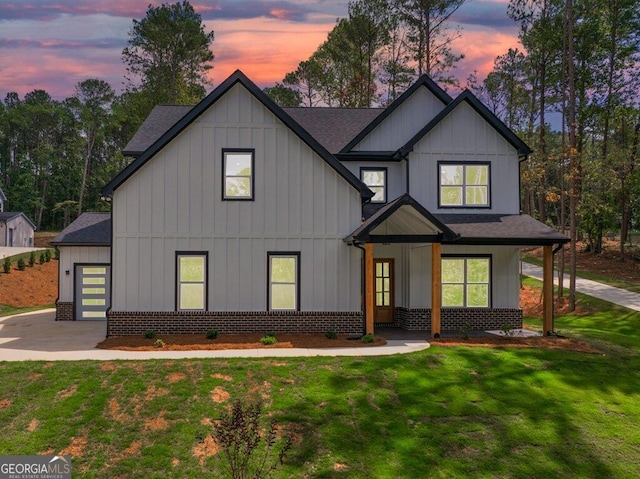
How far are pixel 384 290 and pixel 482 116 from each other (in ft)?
23.6

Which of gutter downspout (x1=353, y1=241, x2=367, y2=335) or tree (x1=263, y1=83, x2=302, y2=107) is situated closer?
gutter downspout (x1=353, y1=241, x2=367, y2=335)

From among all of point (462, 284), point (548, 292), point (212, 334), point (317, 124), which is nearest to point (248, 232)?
point (212, 334)

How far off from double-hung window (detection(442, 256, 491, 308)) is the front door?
1.92 metres

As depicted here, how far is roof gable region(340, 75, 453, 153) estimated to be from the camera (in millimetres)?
17219

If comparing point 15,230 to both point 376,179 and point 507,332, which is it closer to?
point 376,179

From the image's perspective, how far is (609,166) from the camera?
2838cm

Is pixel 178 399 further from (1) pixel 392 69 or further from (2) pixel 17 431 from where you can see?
(1) pixel 392 69

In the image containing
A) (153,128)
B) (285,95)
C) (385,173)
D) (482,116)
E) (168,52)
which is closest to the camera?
(482,116)

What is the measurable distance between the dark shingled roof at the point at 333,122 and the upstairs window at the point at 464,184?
4.24 metres

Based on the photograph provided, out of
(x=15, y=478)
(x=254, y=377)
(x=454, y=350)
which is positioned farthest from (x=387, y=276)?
(x=15, y=478)

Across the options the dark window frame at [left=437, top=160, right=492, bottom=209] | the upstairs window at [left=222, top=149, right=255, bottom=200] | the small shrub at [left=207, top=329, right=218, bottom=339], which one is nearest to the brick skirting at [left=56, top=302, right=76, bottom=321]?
the small shrub at [left=207, top=329, right=218, bottom=339]

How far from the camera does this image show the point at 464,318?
16.1 metres

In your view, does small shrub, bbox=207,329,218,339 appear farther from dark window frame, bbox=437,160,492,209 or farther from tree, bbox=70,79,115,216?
tree, bbox=70,79,115,216

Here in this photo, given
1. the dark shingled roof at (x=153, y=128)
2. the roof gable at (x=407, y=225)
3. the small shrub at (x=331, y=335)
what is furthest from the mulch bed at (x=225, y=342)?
the dark shingled roof at (x=153, y=128)
